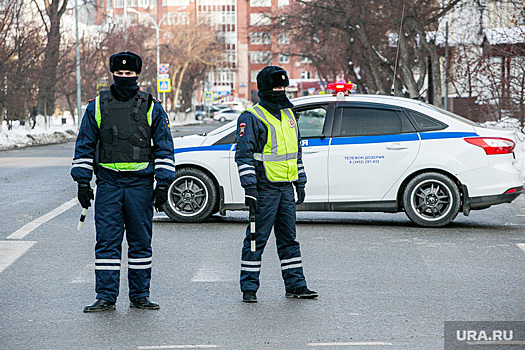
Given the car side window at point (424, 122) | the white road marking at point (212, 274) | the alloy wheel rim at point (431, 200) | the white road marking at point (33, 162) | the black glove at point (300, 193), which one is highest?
the car side window at point (424, 122)

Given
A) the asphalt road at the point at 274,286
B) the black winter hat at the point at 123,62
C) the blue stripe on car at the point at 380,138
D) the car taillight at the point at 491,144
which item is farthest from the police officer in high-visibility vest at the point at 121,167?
the car taillight at the point at 491,144

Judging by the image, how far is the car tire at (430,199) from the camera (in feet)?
35.4

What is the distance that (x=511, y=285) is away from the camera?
730 centimetres

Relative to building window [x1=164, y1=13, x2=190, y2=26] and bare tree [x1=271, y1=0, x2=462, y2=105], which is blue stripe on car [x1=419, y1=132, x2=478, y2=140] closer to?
bare tree [x1=271, y1=0, x2=462, y2=105]

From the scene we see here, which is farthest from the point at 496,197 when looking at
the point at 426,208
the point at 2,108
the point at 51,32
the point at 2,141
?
the point at 51,32

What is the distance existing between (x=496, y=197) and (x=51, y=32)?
36.3 metres

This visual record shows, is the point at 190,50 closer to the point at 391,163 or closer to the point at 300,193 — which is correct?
the point at 391,163

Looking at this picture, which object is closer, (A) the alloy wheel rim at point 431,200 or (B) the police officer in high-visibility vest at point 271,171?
(B) the police officer in high-visibility vest at point 271,171

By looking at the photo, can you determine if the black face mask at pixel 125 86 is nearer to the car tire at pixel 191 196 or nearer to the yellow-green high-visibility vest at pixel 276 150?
the yellow-green high-visibility vest at pixel 276 150

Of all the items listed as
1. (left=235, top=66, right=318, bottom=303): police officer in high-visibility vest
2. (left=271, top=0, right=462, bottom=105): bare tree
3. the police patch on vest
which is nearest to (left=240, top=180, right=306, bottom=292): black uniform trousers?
(left=235, top=66, right=318, bottom=303): police officer in high-visibility vest

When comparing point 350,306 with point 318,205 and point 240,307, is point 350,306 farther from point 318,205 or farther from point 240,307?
point 318,205

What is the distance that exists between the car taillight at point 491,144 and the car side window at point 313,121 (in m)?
1.82

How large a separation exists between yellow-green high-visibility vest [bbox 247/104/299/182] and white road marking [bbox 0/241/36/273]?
116 inches

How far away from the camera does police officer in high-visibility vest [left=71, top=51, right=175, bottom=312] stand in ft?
21.1
